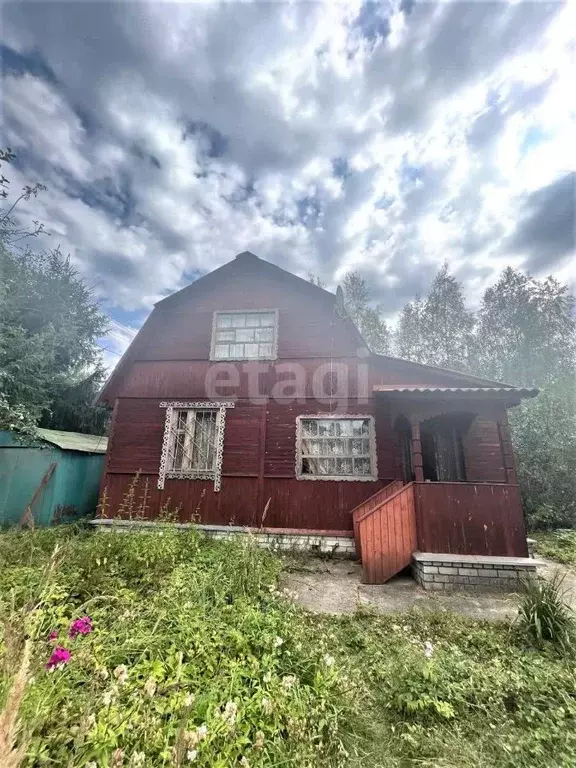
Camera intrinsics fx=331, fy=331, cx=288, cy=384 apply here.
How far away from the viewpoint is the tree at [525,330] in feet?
70.5

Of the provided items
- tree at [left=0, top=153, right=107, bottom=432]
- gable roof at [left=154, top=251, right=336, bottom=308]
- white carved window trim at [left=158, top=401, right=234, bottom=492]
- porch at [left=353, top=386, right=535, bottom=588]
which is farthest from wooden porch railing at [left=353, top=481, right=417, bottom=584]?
tree at [left=0, top=153, right=107, bottom=432]

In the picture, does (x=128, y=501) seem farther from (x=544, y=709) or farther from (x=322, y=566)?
(x=544, y=709)

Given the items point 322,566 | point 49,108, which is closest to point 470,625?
point 322,566

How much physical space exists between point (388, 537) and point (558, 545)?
615cm

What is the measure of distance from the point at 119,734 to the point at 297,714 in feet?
3.76

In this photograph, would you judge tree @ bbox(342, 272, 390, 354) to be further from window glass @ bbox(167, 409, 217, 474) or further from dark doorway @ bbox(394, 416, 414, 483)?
window glass @ bbox(167, 409, 217, 474)

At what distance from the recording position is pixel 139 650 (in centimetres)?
288

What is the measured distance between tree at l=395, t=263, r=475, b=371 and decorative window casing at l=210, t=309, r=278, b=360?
58.7 ft

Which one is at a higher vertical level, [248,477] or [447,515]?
[248,477]

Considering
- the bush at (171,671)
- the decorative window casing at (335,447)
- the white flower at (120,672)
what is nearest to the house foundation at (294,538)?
the decorative window casing at (335,447)

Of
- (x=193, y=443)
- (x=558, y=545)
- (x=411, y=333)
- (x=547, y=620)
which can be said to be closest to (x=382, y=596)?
(x=547, y=620)

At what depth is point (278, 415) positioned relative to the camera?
839 cm

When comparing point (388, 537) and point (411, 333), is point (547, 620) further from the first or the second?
point (411, 333)

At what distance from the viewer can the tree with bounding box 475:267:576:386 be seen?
21.5 metres
